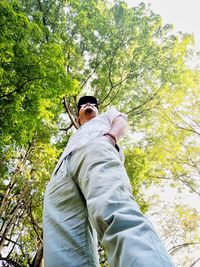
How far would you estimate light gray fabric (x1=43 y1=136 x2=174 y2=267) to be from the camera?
2.55 ft

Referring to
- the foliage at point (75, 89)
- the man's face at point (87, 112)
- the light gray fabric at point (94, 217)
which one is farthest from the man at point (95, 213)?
the foliage at point (75, 89)

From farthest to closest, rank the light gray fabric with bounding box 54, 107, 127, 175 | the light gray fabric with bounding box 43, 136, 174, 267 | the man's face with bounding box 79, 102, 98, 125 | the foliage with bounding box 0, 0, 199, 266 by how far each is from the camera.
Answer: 1. the foliage with bounding box 0, 0, 199, 266
2. the man's face with bounding box 79, 102, 98, 125
3. the light gray fabric with bounding box 54, 107, 127, 175
4. the light gray fabric with bounding box 43, 136, 174, 267

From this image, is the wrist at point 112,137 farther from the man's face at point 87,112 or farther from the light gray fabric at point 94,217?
the man's face at point 87,112

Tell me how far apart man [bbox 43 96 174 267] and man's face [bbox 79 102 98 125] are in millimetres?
560

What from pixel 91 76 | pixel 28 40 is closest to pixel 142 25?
pixel 91 76

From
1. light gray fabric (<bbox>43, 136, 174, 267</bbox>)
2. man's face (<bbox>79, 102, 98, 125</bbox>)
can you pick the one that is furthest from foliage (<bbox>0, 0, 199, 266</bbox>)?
light gray fabric (<bbox>43, 136, 174, 267</bbox>)

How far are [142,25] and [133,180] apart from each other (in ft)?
19.9

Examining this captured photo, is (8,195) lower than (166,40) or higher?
lower

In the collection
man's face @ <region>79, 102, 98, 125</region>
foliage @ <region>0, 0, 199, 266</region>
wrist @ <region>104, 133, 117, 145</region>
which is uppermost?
foliage @ <region>0, 0, 199, 266</region>

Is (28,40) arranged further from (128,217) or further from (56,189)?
(128,217)

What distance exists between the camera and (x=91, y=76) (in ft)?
35.9

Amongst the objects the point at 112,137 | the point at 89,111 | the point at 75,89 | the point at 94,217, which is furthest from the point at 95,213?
the point at 75,89

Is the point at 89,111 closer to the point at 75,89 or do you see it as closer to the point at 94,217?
the point at 94,217

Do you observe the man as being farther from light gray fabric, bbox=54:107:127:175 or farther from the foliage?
the foliage
